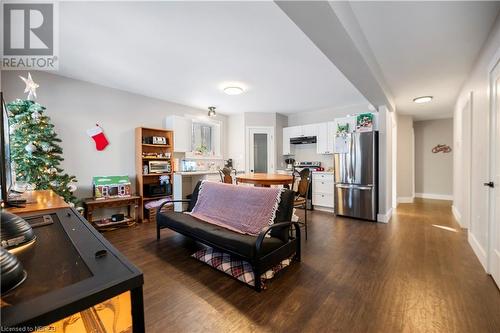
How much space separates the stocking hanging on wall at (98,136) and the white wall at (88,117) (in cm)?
7

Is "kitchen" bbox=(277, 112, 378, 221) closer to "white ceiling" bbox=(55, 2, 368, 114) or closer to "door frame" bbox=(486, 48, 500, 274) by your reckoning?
"white ceiling" bbox=(55, 2, 368, 114)

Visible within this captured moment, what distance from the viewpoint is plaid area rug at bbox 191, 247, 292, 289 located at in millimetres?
2100

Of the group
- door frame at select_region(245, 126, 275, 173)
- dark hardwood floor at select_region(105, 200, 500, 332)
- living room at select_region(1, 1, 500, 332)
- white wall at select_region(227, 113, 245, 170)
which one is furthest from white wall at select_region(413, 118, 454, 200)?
white wall at select_region(227, 113, 245, 170)

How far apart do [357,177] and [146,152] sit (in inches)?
169

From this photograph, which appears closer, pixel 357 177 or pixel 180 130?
pixel 357 177

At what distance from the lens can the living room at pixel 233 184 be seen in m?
1.45

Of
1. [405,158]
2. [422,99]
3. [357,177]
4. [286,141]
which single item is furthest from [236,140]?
[405,158]

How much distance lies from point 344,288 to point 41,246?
2.19 m

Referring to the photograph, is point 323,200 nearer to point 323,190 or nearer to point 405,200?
point 323,190

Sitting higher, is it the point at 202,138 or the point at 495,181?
the point at 202,138

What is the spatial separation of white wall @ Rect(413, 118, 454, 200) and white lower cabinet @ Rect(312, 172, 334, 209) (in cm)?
398

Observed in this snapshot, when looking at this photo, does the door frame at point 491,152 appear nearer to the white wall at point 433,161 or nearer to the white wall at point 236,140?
the white wall at point 236,140

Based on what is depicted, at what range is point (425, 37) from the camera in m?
2.34

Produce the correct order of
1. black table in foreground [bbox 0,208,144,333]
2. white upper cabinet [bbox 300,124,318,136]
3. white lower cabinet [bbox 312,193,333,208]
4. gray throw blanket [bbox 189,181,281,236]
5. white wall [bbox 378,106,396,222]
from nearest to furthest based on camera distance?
black table in foreground [bbox 0,208,144,333]
gray throw blanket [bbox 189,181,281,236]
white wall [bbox 378,106,396,222]
white lower cabinet [bbox 312,193,333,208]
white upper cabinet [bbox 300,124,318,136]
